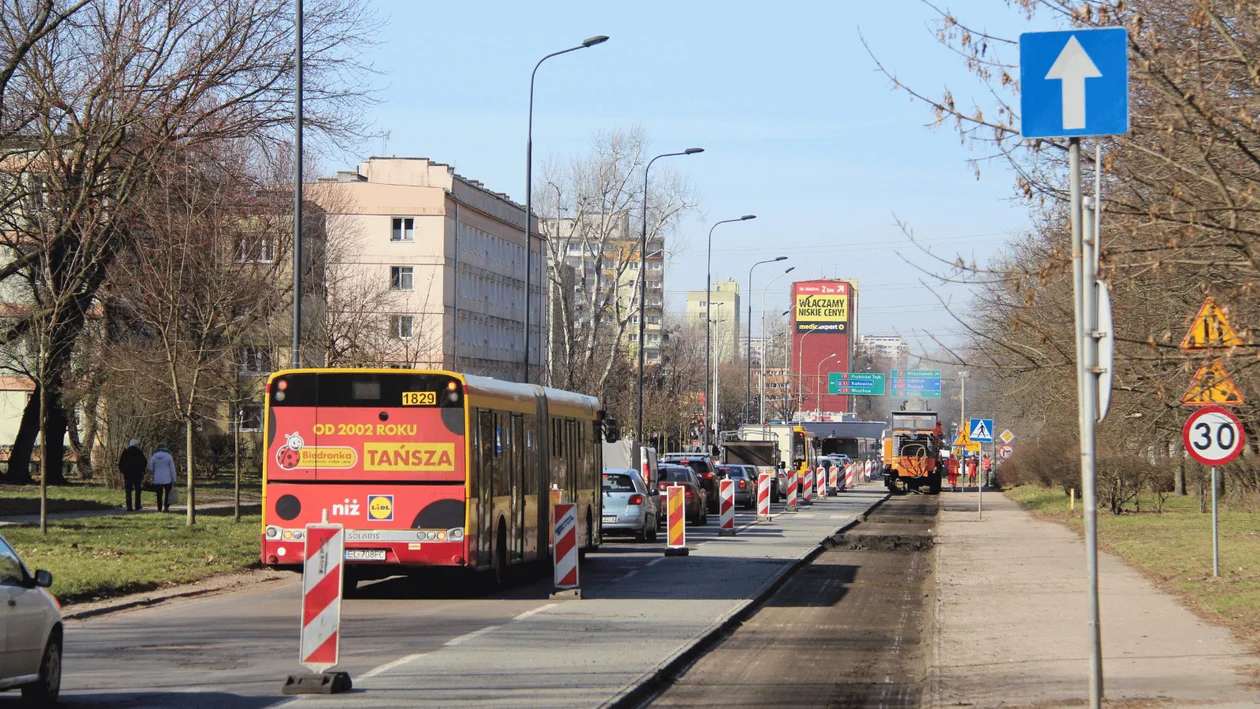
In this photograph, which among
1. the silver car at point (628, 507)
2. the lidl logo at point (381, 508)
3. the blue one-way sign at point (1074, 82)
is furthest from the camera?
the silver car at point (628, 507)

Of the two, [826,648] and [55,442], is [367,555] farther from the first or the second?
[55,442]

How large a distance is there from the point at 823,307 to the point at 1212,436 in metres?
169

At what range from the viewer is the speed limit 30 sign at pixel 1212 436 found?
18297 millimetres

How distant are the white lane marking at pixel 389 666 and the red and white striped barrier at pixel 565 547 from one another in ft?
16.2

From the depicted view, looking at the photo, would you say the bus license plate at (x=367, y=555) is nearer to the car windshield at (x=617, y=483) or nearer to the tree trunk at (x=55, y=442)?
the car windshield at (x=617, y=483)

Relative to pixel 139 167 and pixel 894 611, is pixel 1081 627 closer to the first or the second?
pixel 894 611

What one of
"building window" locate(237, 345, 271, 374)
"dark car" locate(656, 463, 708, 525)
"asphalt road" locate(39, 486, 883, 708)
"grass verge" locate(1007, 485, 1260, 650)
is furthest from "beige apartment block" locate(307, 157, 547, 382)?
"asphalt road" locate(39, 486, 883, 708)

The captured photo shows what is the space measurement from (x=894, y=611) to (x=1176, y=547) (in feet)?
34.5

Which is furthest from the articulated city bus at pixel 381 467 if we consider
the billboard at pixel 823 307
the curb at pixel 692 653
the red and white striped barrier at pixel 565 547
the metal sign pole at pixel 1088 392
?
the billboard at pixel 823 307

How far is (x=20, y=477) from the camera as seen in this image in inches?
1721

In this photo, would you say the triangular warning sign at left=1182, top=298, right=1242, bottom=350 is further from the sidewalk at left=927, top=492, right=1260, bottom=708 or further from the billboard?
the billboard

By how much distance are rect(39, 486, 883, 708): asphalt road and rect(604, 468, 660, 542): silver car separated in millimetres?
8058

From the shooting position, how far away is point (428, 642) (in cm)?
1333

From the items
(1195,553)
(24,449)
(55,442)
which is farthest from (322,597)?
(24,449)
